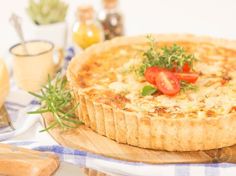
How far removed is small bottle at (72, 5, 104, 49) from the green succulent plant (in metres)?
0.21

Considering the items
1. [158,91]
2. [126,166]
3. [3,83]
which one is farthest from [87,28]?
[126,166]

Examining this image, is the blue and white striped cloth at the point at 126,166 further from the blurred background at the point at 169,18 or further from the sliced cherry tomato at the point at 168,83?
the blurred background at the point at 169,18

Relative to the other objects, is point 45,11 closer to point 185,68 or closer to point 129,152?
Answer: point 185,68

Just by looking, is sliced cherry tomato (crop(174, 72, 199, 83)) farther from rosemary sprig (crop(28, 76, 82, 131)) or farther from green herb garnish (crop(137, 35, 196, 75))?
rosemary sprig (crop(28, 76, 82, 131))

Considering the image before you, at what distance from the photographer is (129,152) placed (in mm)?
2447

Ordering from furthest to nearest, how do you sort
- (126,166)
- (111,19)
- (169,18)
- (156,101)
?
(169,18) → (111,19) → (156,101) → (126,166)

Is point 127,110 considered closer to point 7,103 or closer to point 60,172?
point 60,172

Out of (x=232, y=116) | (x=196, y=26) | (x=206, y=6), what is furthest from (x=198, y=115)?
(x=206, y=6)

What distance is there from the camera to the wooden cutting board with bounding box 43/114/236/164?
238 centimetres

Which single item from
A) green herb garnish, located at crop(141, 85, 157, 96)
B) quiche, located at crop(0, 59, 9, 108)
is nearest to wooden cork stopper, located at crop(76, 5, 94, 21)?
quiche, located at crop(0, 59, 9, 108)

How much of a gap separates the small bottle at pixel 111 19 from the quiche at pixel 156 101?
0.57m

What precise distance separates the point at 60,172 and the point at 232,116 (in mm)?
883

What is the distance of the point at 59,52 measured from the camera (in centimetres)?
358

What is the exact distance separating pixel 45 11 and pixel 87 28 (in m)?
0.35
